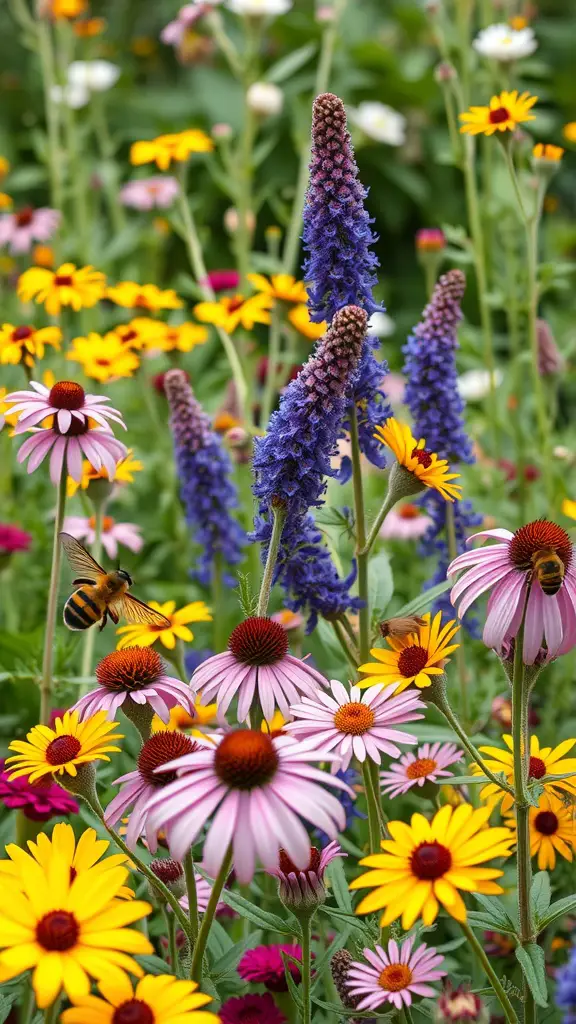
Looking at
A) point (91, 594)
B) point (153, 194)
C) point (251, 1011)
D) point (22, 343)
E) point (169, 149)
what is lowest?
point (251, 1011)

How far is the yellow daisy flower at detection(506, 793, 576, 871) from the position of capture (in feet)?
4.02

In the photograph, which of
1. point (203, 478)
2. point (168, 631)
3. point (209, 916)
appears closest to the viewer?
point (209, 916)

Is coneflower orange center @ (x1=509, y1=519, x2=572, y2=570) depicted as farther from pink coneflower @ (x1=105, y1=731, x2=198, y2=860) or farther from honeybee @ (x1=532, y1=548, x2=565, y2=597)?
pink coneflower @ (x1=105, y1=731, x2=198, y2=860)

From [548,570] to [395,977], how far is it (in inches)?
15.8

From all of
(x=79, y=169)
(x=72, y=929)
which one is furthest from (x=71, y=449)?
(x=79, y=169)

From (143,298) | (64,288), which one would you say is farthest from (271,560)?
(143,298)

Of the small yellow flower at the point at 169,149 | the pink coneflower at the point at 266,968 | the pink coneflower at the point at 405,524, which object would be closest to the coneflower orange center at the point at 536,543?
the pink coneflower at the point at 266,968

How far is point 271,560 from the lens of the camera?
116 centimetres

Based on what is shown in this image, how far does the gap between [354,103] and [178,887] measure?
431 centimetres

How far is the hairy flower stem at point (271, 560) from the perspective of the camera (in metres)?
1.16

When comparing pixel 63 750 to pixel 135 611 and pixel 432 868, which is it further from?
pixel 432 868

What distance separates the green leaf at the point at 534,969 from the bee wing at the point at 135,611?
0.53m

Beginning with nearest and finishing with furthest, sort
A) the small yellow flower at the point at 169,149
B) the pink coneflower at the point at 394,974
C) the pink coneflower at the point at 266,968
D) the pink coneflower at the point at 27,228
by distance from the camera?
the pink coneflower at the point at 394,974 → the pink coneflower at the point at 266,968 → the small yellow flower at the point at 169,149 → the pink coneflower at the point at 27,228

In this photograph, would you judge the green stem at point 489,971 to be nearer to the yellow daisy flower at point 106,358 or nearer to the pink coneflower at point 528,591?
the pink coneflower at point 528,591
